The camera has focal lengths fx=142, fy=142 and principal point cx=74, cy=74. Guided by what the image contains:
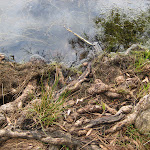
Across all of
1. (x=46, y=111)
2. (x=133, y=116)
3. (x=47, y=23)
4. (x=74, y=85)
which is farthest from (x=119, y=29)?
(x=46, y=111)

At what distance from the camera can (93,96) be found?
213 centimetres

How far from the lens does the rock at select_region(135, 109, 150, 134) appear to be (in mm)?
1467

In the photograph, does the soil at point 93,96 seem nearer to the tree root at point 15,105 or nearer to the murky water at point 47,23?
the tree root at point 15,105

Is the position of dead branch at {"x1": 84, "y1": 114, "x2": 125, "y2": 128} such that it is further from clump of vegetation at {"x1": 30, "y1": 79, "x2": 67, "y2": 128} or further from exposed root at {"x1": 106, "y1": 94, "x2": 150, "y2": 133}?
clump of vegetation at {"x1": 30, "y1": 79, "x2": 67, "y2": 128}

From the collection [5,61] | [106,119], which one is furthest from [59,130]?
[5,61]

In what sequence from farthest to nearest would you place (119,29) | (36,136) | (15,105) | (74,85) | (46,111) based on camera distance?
1. (119,29)
2. (74,85)
3. (15,105)
4. (46,111)
5. (36,136)

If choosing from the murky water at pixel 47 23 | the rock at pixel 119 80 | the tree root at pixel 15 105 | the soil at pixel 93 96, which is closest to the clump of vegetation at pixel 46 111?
the soil at pixel 93 96

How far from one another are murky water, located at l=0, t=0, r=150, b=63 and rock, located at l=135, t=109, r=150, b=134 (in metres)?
2.06

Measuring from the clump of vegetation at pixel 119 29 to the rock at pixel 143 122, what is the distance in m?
2.14

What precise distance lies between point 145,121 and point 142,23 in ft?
10.4

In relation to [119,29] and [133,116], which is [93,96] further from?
[119,29]

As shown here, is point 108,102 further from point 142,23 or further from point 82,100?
point 142,23

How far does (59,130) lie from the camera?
1.56 m

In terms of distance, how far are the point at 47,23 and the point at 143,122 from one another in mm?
3259
